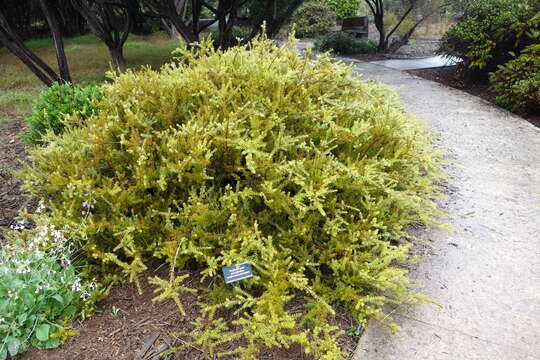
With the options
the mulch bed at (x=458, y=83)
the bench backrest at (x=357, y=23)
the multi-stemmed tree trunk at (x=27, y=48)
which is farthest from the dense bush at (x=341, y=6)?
the multi-stemmed tree trunk at (x=27, y=48)

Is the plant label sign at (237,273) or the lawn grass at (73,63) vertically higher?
the lawn grass at (73,63)

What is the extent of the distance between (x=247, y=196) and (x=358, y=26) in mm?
16349

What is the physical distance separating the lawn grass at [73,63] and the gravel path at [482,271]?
16.9 ft

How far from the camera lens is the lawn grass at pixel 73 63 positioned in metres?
6.24

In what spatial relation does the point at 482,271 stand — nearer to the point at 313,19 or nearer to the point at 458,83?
the point at 458,83

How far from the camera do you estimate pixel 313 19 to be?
19.5 metres

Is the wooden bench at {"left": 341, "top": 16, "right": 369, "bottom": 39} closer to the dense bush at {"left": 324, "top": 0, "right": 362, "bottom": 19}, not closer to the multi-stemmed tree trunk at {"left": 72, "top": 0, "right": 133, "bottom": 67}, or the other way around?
the dense bush at {"left": 324, "top": 0, "right": 362, "bottom": 19}

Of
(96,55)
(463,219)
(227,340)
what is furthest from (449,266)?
(96,55)

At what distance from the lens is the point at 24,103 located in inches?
242

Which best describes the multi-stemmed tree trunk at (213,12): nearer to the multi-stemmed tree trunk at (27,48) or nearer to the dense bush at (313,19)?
the multi-stemmed tree trunk at (27,48)

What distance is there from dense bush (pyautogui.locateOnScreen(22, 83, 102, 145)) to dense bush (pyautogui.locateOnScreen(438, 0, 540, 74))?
622cm

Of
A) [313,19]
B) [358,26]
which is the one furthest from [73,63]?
[313,19]

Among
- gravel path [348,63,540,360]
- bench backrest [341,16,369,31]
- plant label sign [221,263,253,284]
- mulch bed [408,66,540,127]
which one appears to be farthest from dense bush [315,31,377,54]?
plant label sign [221,263,253,284]

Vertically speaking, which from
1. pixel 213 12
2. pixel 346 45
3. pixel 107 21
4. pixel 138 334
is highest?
pixel 213 12
